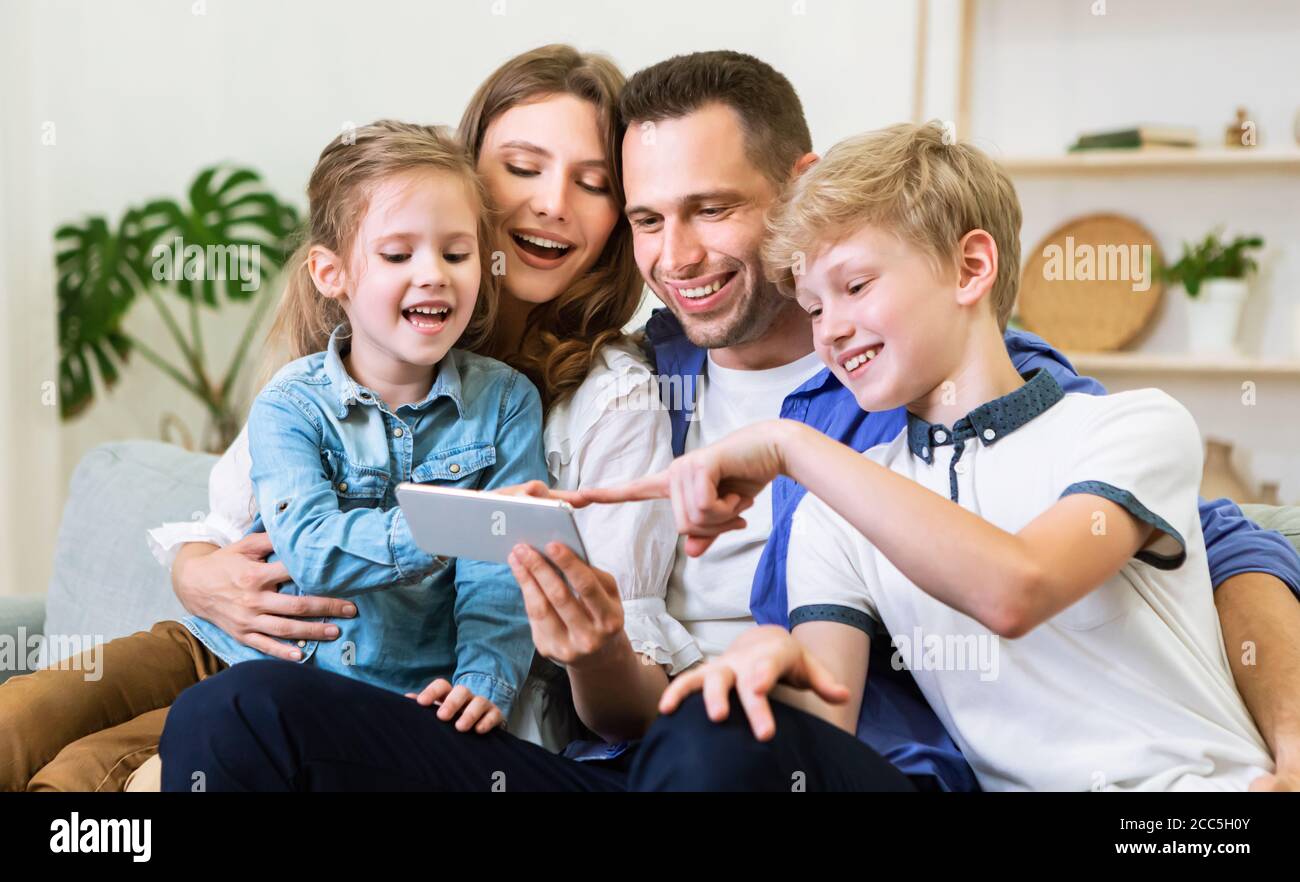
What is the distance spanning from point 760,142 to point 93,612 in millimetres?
1316

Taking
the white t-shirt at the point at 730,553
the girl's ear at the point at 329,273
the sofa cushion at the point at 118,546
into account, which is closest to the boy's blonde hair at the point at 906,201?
the white t-shirt at the point at 730,553

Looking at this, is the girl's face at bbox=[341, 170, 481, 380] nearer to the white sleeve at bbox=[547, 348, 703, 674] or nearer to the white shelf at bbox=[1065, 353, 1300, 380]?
the white sleeve at bbox=[547, 348, 703, 674]

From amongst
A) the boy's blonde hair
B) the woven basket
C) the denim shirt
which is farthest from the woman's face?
the woven basket


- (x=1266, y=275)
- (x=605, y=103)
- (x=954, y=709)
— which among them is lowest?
(x=954, y=709)

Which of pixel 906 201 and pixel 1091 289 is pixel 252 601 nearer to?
pixel 906 201

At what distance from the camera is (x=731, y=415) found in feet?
5.72

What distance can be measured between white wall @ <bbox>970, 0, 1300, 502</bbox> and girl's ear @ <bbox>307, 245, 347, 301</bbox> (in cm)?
261

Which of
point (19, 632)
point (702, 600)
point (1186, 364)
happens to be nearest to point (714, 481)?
point (702, 600)

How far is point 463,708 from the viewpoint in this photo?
129cm

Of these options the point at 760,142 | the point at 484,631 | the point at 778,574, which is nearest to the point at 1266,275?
the point at 760,142

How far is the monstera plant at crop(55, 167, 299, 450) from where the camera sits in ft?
12.0

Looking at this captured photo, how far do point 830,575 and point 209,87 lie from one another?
326 cm

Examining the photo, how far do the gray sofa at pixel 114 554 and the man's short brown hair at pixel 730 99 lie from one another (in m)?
1.00
